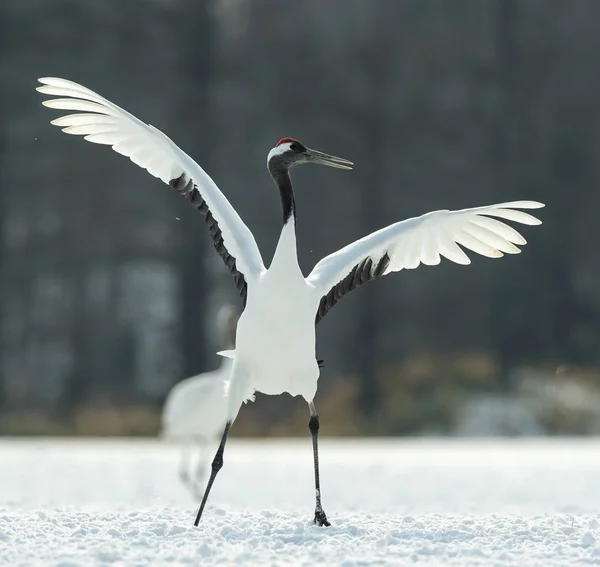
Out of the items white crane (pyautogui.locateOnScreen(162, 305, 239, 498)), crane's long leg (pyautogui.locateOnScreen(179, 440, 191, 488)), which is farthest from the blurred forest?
white crane (pyautogui.locateOnScreen(162, 305, 239, 498))

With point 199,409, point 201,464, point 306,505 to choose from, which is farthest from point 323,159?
point 201,464

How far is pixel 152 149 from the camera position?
7141 mm

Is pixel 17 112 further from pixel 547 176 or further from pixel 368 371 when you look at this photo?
pixel 547 176

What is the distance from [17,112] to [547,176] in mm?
9744

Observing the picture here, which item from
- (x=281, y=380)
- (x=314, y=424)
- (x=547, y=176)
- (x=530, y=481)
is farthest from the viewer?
(x=547, y=176)

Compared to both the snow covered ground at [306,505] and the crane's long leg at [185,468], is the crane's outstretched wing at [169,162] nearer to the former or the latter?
the snow covered ground at [306,505]

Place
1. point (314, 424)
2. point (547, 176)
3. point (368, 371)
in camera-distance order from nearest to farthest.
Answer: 1. point (314, 424)
2. point (368, 371)
3. point (547, 176)

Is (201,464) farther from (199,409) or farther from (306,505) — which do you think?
(306,505)

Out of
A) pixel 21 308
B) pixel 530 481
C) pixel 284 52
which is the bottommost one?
Answer: pixel 530 481

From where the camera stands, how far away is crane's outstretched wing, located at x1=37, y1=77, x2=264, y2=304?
22.5ft

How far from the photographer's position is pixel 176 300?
79.0ft

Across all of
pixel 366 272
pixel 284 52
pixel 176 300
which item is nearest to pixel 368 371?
pixel 176 300

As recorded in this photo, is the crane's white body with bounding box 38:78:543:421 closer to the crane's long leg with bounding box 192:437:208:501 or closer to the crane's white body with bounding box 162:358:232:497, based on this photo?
the crane's white body with bounding box 162:358:232:497

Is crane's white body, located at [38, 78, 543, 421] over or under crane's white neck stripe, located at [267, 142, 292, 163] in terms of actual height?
under
